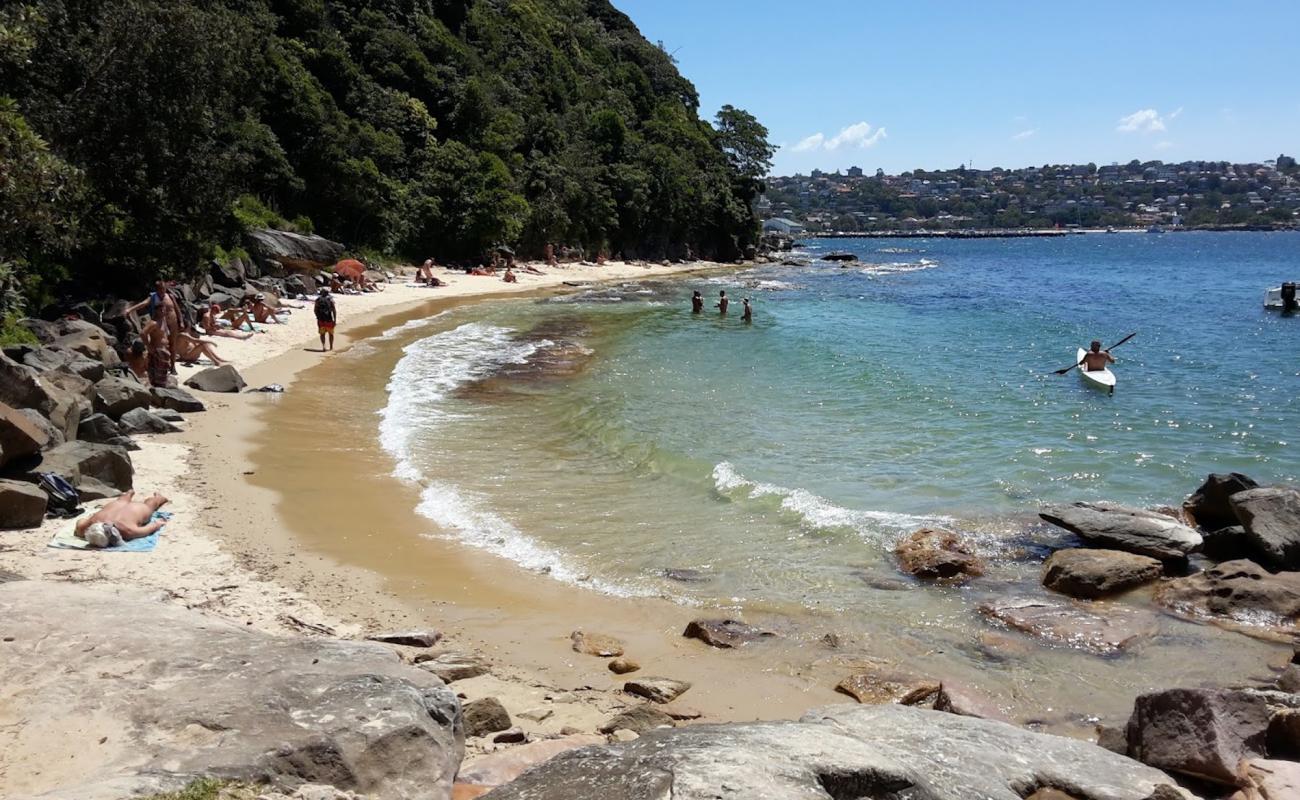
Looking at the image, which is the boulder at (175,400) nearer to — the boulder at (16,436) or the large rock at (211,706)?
the boulder at (16,436)

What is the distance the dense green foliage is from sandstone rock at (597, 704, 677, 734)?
9.82 metres

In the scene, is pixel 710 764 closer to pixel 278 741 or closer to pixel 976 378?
pixel 278 741

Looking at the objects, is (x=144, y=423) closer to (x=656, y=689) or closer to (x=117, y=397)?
(x=117, y=397)

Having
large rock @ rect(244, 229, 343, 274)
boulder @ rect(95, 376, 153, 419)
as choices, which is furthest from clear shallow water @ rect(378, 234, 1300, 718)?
large rock @ rect(244, 229, 343, 274)

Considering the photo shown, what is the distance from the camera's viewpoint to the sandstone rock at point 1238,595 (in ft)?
27.4

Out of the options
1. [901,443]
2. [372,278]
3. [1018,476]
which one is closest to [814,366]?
[901,443]

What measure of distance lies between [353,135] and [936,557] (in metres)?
39.2

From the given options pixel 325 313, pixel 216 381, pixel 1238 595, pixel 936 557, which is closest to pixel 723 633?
pixel 936 557

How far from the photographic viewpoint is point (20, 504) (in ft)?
28.1

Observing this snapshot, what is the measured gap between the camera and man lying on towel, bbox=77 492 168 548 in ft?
27.6

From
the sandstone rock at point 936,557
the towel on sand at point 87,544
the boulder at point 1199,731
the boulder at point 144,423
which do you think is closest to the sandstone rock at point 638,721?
the boulder at point 1199,731

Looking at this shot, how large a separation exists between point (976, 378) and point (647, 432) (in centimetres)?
1025

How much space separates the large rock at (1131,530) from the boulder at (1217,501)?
87 centimetres

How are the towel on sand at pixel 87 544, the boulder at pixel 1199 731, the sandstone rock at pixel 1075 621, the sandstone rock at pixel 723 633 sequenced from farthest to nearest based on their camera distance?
the towel on sand at pixel 87 544, the sandstone rock at pixel 1075 621, the sandstone rock at pixel 723 633, the boulder at pixel 1199 731
